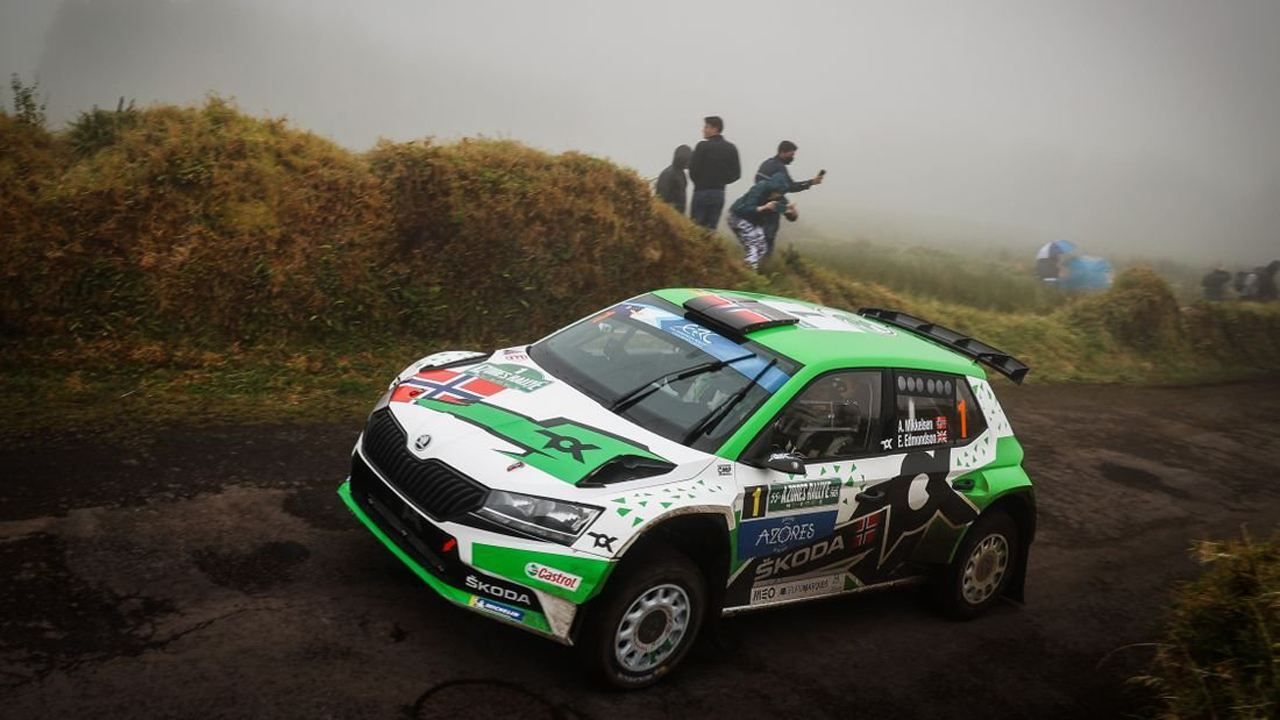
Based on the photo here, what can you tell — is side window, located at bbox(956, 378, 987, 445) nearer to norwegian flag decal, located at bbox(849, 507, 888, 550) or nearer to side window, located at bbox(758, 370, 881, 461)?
side window, located at bbox(758, 370, 881, 461)

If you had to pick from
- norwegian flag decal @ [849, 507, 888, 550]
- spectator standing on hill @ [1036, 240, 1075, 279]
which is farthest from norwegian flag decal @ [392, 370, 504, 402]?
spectator standing on hill @ [1036, 240, 1075, 279]

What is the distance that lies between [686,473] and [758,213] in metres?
9.40

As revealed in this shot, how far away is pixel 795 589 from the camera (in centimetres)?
535

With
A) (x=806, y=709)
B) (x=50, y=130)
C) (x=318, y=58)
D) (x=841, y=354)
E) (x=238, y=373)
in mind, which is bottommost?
(x=806, y=709)

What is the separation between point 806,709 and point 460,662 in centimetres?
178

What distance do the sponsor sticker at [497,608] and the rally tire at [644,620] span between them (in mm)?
312

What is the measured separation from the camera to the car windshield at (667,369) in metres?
5.22

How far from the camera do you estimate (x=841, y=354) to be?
18.5ft

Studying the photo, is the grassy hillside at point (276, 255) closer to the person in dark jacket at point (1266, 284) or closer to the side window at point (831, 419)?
the side window at point (831, 419)

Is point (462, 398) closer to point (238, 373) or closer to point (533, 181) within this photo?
point (238, 373)

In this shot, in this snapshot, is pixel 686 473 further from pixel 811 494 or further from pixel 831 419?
pixel 831 419

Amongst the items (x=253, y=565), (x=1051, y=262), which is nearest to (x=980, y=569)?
(x=253, y=565)

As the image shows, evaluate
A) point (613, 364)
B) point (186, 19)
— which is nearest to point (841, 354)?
point (613, 364)

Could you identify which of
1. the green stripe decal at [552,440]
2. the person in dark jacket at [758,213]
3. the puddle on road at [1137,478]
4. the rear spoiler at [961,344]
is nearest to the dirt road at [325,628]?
the green stripe decal at [552,440]
